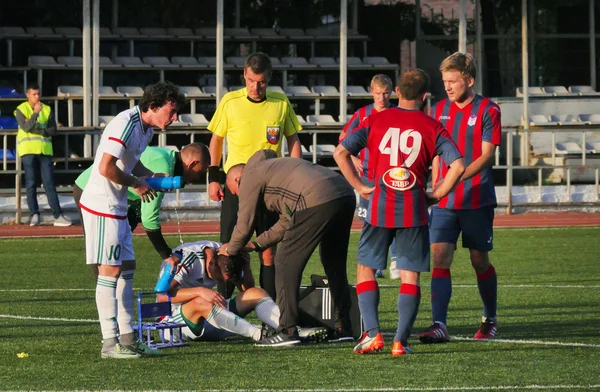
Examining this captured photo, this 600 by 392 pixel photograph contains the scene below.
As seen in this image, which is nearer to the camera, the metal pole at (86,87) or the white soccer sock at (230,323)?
the white soccer sock at (230,323)

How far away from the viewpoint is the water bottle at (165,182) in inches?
327

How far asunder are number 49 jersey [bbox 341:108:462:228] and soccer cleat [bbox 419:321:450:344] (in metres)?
0.89

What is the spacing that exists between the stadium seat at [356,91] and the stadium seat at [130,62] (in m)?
4.18

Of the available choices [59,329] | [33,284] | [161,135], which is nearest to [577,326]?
[59,329]

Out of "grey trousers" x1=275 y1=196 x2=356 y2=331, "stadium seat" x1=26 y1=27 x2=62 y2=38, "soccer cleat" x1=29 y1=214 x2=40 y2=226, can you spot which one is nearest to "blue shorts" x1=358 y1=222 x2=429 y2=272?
"grey trousers" x1=275 y1=196 x2=356 y2=331

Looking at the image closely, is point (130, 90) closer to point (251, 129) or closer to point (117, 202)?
point (251, 129)

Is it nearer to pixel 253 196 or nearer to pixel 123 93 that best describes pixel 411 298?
pixel 253 196

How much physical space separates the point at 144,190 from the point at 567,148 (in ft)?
62.6

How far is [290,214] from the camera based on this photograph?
862cm

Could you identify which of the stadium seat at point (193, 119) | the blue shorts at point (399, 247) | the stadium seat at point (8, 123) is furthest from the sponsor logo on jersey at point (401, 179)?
the stadium seat at point (8, 123)

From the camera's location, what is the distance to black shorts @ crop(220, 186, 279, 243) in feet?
31.7

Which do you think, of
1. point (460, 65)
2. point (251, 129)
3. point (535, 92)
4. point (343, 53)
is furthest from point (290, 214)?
point (535, 92)

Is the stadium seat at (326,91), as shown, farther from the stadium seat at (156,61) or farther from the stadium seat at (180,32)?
the stadium seat at (180,32)

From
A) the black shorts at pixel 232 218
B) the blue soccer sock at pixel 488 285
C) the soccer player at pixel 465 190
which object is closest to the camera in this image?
the soccer player at pixel 465 190
